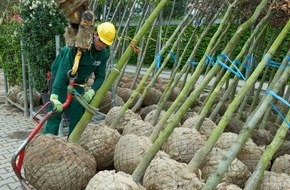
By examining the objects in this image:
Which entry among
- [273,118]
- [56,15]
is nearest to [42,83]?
[56,15]

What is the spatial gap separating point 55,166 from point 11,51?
16.9ft

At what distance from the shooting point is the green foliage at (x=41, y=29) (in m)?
5.30

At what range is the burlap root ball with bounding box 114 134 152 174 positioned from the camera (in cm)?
312

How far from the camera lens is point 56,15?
539 cm

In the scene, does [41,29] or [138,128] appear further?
[41,29]

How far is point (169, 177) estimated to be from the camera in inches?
101

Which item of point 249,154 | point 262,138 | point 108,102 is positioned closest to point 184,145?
point 249,154

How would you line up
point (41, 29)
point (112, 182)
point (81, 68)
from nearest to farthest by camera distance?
point (112, 182) < point (81, 68) < point (41, 29)

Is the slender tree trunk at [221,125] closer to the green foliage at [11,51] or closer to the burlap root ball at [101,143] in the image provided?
the burlap root ball at [101,143]

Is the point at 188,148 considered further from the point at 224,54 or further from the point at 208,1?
the point at 208,1

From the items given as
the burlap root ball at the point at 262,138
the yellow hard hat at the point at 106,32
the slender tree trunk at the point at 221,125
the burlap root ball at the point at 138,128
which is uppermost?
the yellow hard hat at the point at 106,32

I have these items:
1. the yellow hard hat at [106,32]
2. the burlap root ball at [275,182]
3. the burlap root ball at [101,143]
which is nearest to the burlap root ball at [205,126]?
the burlap root ball at [101,143]

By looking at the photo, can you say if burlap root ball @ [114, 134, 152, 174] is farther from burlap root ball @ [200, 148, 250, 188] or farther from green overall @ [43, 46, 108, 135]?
green overall @ [43, 46, 108, 135]

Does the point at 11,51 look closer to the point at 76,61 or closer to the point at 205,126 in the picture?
the point at 76,61
